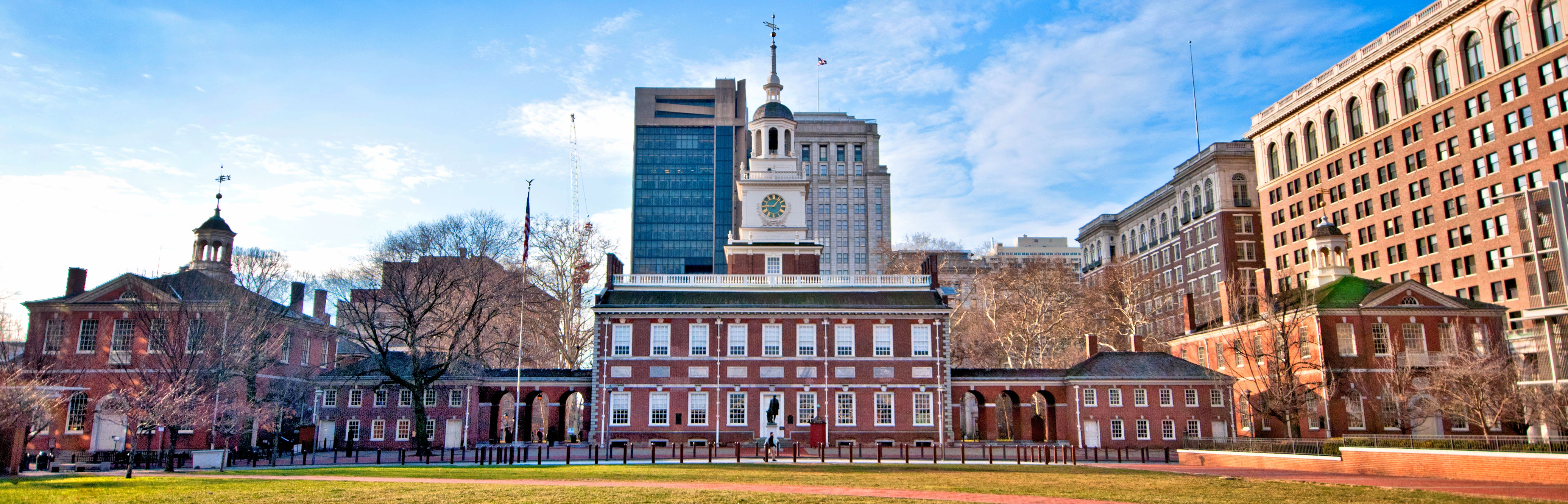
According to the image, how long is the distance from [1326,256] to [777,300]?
106 ft

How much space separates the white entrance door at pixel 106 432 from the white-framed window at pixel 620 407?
70.6 ft

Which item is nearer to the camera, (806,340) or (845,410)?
(845,410)

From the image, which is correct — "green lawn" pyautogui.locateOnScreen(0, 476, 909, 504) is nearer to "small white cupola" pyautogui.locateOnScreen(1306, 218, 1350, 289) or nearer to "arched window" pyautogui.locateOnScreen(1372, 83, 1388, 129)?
"small white cupola" pyautogui.locateOnScreen(1306, 218, 1350, 289)

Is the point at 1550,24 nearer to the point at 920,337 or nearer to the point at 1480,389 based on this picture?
the point at 1480,389

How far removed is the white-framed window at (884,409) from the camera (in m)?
48.9

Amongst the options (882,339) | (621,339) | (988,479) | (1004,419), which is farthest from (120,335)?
(1004,419)

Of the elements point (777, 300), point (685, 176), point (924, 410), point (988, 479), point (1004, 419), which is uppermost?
point (685, 176)

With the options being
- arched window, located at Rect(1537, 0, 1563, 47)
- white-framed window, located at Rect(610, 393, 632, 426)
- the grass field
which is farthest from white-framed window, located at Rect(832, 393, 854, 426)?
arched window, located at Rect(1537, 0, 1563, 47)

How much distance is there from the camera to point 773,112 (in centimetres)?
5941

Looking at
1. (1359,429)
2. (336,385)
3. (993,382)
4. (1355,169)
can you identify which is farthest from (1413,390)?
(336,385)

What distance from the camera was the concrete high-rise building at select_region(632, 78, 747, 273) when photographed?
513 ft

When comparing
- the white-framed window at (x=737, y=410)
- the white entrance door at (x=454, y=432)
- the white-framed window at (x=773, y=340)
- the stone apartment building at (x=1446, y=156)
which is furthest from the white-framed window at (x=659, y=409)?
the stone apartment building at (x=1446, y=156)

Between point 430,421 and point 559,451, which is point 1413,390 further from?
point 430,421

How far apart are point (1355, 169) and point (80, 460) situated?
8150 centimetres
